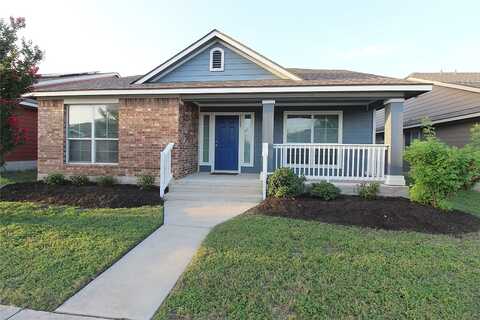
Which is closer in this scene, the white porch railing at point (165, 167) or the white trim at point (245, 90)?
the white trim at point (245, 90)

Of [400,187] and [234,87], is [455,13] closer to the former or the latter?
[400,187]

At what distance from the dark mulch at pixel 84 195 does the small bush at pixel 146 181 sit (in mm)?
132

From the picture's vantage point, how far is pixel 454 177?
17.9 feet

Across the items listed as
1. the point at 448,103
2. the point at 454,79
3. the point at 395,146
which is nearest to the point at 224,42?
the point at 395,146

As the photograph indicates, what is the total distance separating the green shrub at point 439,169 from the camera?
217 inches

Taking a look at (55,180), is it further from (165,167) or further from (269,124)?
(269,124)

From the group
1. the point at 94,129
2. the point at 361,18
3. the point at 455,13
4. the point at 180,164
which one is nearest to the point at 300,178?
the point at 180,164

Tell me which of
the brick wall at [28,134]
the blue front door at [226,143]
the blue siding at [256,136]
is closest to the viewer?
the blue siding at [256,136]

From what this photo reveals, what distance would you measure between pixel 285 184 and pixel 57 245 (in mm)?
4747

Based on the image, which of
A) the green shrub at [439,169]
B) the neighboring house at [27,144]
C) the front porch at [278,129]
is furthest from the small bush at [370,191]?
the neighboring house at [27,144]

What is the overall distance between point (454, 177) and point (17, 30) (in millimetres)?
10304

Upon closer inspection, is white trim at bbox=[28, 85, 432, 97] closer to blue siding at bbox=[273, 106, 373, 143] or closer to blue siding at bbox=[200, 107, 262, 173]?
blue siding at bbox=[200, 107, 262, 173]

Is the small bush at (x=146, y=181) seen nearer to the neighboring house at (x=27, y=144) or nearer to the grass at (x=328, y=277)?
the grass at (x=328, y=277)

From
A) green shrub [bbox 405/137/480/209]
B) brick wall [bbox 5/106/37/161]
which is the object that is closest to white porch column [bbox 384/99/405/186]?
green shrub [bbox 405/137/480/209]
